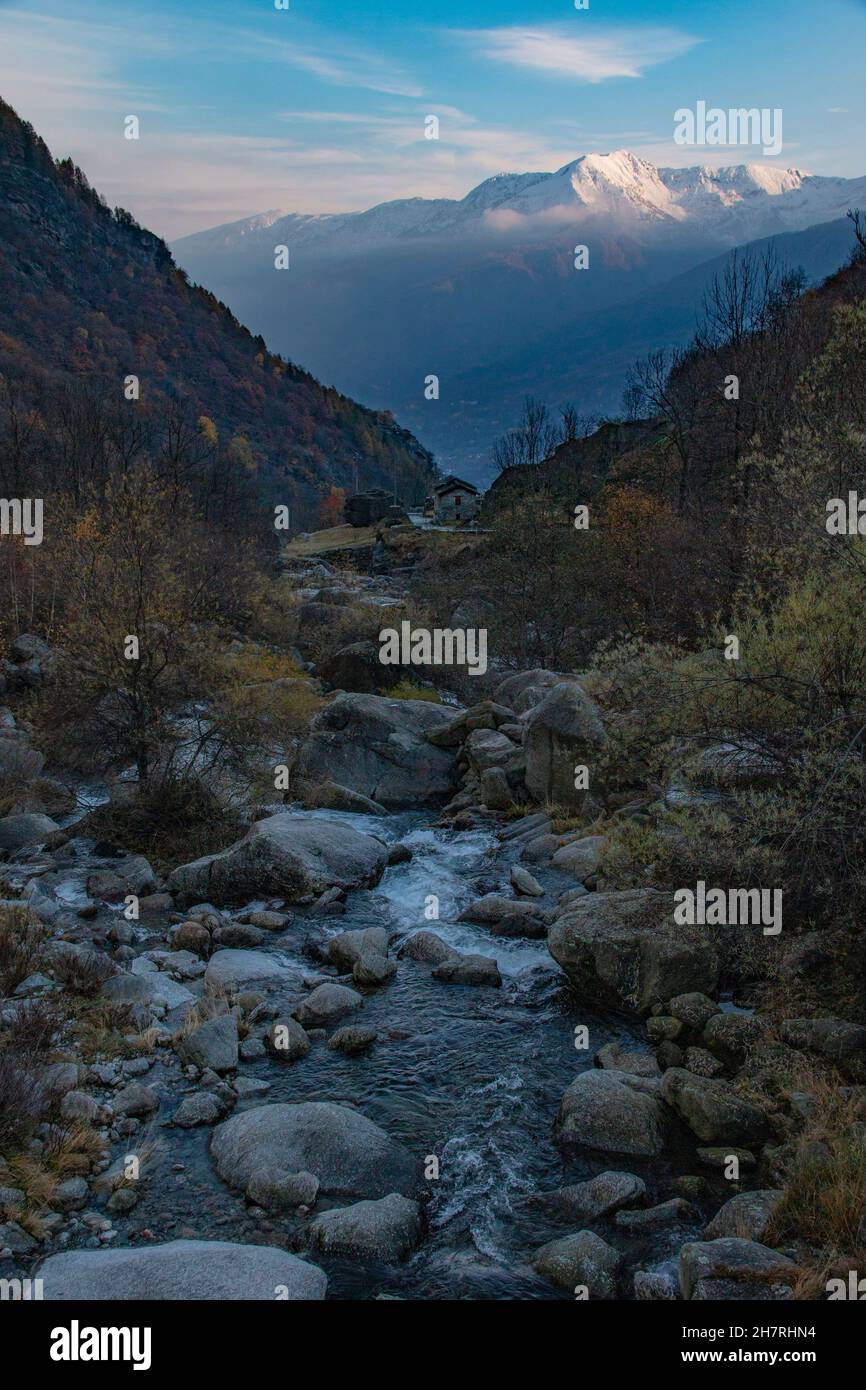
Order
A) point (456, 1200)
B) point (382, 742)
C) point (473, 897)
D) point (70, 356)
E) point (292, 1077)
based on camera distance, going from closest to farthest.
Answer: point (456, 1200) < point (292, 1077) < point (473, 897) < point (382, 742) < point (70, 356)

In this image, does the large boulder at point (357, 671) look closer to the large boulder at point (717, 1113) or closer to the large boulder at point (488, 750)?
the large boulder at point (488, 750)

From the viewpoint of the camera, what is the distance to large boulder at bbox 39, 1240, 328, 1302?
7379 mm

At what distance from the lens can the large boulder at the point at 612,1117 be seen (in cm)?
A: 984

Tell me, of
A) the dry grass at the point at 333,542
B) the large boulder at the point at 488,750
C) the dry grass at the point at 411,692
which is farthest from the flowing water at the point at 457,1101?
the dry grass at the point at 333,542

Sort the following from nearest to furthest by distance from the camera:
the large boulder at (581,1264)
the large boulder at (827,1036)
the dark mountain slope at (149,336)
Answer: the large boulder at (581,1264)
the large boulder at (827,1036)
the dark mountain slope at (149,336)

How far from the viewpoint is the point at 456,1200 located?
927 centimetres

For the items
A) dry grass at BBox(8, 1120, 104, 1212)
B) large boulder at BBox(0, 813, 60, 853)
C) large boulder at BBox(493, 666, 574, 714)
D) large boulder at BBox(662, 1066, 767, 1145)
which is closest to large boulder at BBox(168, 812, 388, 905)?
large boulder at BBox(0, 813, 60, 853)

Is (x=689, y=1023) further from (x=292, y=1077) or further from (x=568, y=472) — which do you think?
(x=568, y=472)

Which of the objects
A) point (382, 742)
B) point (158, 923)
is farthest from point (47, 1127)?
point (382, 742)

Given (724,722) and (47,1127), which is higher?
(724,722)

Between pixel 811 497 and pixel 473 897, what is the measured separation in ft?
28.2

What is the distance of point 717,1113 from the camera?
386 inches

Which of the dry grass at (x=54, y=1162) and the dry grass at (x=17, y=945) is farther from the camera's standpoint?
the dry grass at (x=17, y=945)

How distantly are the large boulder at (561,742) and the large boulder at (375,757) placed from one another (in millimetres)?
3154
